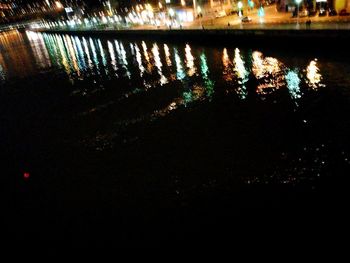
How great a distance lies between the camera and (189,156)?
22.3 meters

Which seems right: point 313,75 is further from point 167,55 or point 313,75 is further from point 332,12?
point 167,55

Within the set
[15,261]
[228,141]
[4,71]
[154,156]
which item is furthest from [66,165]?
[4,71]

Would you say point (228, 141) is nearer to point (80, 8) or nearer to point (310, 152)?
point (310, 152)

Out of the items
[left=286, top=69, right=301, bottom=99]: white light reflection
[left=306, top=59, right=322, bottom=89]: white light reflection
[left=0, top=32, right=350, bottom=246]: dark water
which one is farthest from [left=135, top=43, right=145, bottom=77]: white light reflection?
[left=306, top=59, right=322, bottom=89]: white light reflection

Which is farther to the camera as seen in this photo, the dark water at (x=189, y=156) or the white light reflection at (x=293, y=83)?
the white light reflection at (x=293, y=83)

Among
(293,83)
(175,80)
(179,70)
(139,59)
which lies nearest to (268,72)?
(293,83)

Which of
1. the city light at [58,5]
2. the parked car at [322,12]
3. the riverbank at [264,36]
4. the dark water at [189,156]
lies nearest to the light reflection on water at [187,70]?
the dark water at [189,156]

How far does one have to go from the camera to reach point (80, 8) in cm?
15575

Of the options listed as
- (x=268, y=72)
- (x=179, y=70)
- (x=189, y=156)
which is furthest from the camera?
(x=179, y=70)

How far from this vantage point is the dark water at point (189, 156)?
16547 millimetres

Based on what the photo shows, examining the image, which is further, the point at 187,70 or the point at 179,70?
the point at 179,70

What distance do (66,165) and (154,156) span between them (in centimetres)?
746

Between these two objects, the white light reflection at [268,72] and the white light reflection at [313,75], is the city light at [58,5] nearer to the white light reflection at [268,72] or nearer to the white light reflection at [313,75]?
the white light reflection at [268,72]

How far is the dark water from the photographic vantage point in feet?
54.3
